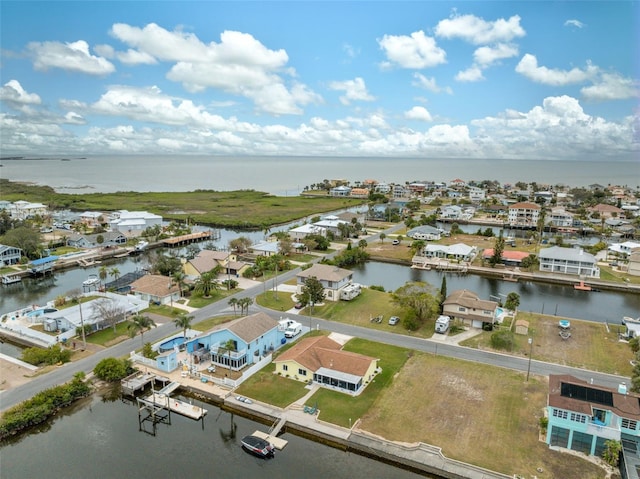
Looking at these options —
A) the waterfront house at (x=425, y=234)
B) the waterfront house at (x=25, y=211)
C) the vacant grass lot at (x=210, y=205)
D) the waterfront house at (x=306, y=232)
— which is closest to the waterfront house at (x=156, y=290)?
the waterfront house at (x=306, y=232)

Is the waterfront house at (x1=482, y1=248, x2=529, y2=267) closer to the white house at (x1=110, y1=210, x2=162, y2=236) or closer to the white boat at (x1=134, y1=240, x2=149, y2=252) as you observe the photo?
the white boat at (x1=134, y1=240, x2=149, y2=252)

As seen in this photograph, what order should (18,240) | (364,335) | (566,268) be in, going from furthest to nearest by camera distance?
(18,240)
(566,268)
(364,335)

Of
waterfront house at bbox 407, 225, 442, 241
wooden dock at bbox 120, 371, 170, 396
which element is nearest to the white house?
waterfront house at bbox 407, 225, 442, 241

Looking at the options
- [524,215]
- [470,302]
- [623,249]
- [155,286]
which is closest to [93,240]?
[155,286]

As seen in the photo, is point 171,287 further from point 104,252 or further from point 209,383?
point 104,252

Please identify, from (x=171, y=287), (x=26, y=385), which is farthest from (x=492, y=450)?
(x=171, y=287)

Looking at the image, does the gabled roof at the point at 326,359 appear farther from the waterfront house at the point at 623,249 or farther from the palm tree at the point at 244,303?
the waterfront house at the point at 623,249
